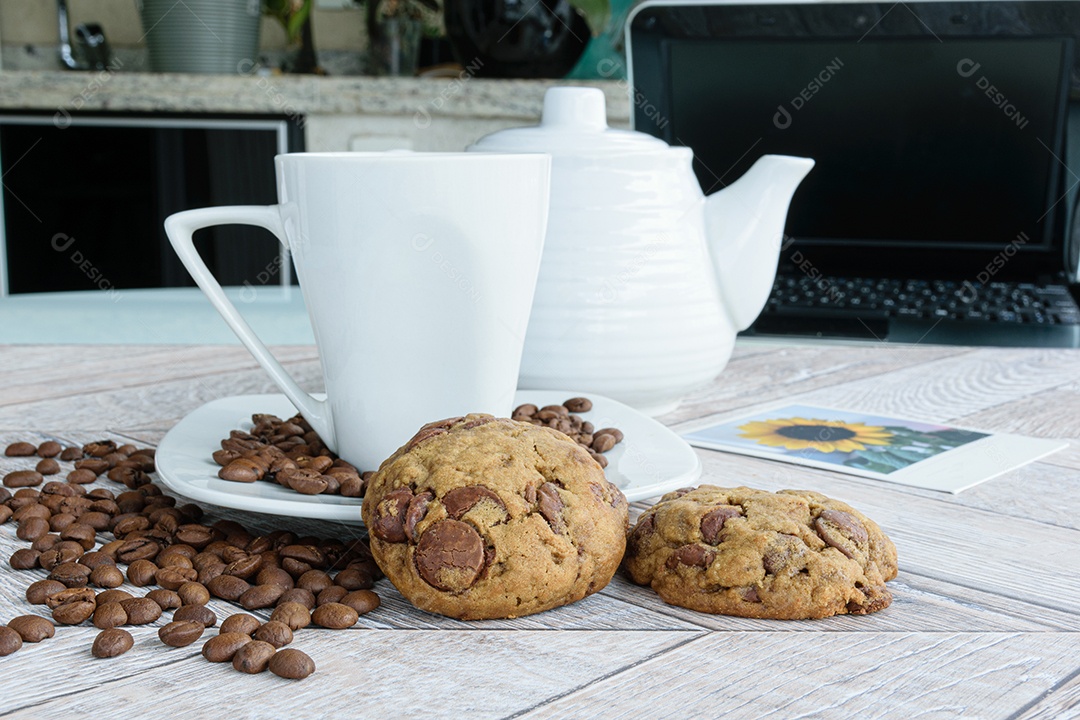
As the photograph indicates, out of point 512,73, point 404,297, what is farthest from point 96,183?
point 404,297

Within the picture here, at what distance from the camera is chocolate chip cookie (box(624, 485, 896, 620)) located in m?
0.43

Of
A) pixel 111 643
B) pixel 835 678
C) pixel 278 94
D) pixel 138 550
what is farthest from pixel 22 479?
pixel 278 94

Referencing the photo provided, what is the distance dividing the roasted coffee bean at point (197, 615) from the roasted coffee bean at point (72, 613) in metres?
0.04

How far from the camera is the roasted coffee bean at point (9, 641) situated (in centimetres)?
39

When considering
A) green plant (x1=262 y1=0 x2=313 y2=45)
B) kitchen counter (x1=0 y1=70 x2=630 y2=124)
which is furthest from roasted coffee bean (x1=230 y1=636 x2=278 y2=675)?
green plant (x1=262 y1=0 x2=313 y2=45)

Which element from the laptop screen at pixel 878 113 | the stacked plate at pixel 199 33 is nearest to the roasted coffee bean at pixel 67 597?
the laptop screen at pixel 878 113

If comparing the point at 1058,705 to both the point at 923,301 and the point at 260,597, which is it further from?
the point at 923,301

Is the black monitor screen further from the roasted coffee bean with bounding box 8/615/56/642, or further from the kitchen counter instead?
the roasted coffee bean with bounding box 8/615/56/642

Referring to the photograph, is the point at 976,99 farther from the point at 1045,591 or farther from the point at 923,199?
the point at 1045,591

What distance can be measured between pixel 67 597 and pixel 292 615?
0.33 ft

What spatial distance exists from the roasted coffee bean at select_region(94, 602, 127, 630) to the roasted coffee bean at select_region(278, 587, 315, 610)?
62 millimetres

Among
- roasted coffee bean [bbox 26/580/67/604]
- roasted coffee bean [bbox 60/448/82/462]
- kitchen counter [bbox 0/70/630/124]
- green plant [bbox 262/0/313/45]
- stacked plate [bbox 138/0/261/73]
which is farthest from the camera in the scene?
green plant [bbox 262/0/313/45]

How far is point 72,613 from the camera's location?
42 centimetres

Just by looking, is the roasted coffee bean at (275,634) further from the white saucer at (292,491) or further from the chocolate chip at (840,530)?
the chocolate chip at (840,530)
